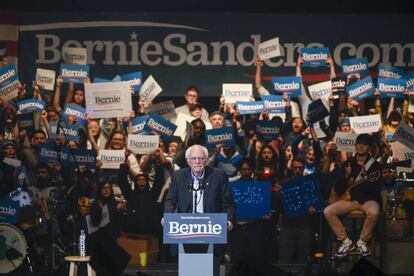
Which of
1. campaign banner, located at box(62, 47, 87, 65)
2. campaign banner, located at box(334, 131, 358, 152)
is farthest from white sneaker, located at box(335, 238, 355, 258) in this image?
campaign banner, located at box(62, 47, 87, 65)

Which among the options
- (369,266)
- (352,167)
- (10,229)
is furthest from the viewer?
(352,167)

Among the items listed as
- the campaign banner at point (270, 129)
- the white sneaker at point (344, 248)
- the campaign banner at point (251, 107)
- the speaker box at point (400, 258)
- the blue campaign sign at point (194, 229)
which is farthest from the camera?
the campaign banner at point (251, 107)

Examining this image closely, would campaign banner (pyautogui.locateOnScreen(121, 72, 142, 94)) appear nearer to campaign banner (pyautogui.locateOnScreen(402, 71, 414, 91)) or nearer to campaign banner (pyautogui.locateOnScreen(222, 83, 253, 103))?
campaign banner (pyautogui.locateOnScreen(222, 83, 253, 103))

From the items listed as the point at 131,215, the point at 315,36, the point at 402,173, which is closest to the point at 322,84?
the point at 315,36

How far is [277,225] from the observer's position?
11914 mm

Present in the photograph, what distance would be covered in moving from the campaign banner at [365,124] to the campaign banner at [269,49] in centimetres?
139

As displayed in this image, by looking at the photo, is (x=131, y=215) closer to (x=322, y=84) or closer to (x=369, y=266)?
(x=322, y=84)

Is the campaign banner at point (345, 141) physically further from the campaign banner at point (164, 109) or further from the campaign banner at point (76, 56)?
the campaign banner at point (76, 56)

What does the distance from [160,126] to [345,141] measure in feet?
8.24

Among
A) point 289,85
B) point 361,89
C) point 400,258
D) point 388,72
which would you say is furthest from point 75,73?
point 400,258

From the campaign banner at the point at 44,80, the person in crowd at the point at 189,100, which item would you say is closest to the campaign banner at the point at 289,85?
the person in crowd at the point at 189,100

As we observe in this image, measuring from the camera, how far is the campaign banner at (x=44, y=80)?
41.0ft

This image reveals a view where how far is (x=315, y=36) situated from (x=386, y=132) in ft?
5.40

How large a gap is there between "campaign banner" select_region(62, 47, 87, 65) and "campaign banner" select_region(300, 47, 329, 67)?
300cm
